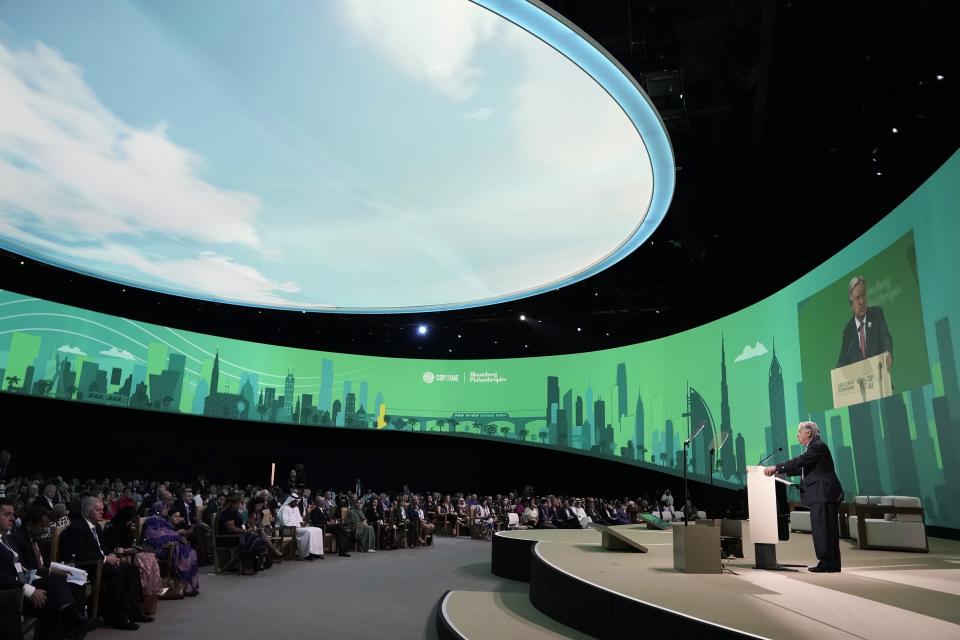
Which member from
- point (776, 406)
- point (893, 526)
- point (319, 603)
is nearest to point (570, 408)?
point (776, 406)

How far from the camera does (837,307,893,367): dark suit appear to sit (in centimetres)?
829

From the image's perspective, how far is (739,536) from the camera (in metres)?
5.16

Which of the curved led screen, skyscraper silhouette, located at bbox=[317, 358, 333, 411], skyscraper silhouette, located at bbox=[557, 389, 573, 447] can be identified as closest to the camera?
the curved led screen

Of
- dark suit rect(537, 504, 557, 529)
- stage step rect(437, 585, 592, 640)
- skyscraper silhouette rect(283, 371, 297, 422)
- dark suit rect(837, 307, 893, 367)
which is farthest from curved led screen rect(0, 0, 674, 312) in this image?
skyscraper silhouette rect(283, 371, 297, 422)

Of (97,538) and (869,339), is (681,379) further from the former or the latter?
(97,538)

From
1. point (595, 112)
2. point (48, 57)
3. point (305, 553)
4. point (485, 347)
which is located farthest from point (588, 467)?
point (48, 57)

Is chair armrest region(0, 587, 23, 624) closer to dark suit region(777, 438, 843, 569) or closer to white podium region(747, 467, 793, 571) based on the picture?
white podium region(747, 467, 793, 571)

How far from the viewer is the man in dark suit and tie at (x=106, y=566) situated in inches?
175

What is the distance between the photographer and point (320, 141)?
7.82m

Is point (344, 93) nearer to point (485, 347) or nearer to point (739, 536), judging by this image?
point (739, 536)

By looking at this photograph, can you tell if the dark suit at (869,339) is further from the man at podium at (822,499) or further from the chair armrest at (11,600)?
the chair armrest at (11,600)

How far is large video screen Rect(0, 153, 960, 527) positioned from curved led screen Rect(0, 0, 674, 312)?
2.83m

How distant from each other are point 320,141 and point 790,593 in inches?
261

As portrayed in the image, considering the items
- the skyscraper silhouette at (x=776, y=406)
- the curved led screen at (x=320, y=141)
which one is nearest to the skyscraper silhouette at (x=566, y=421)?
the curved led screen at (x=320, y=141)
